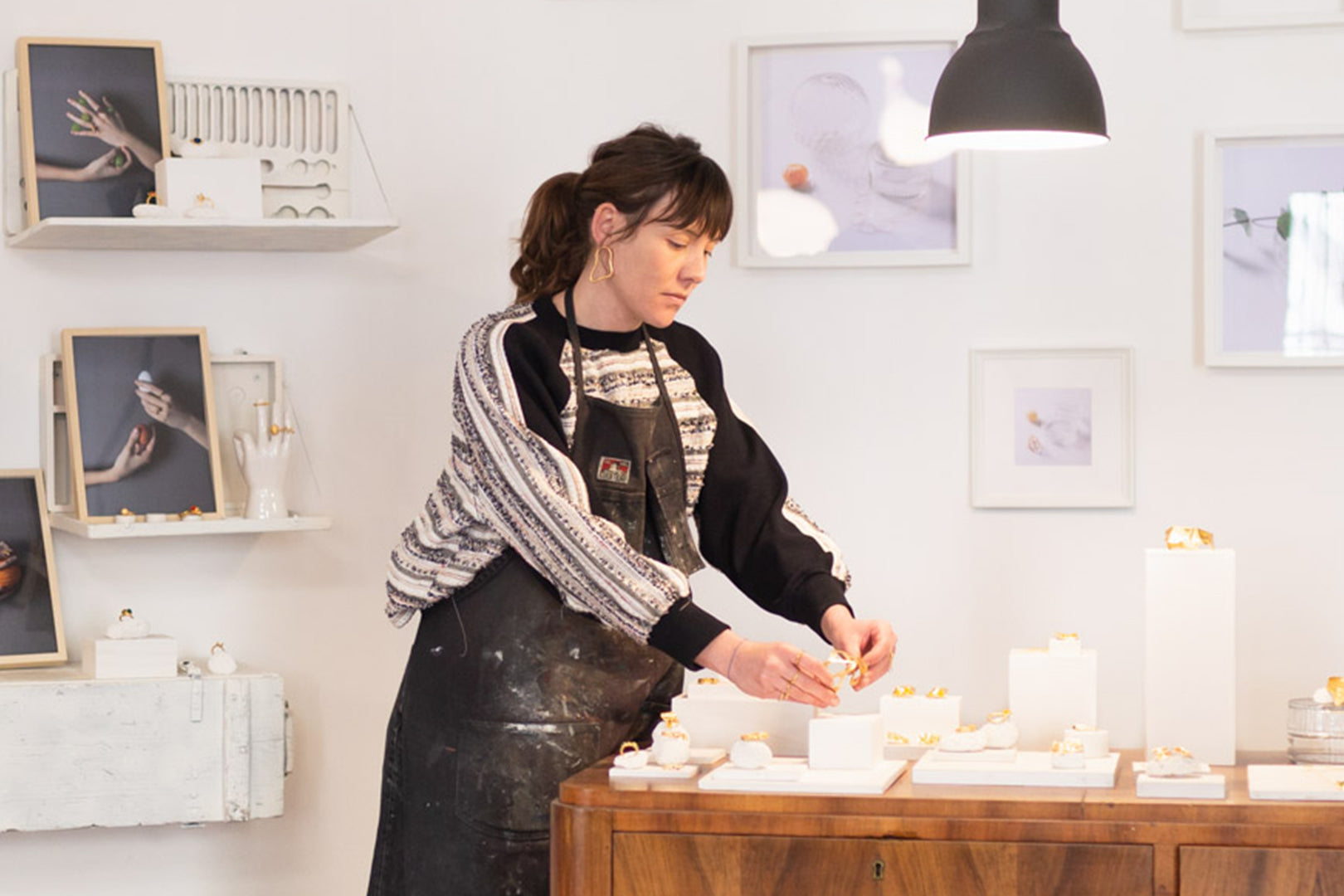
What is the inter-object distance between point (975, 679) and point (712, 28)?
1.37 meters

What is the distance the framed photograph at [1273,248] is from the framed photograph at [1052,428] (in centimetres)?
20

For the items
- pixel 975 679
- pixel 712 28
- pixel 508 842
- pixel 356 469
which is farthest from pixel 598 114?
pixel 508 842

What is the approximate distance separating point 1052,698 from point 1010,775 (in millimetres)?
286

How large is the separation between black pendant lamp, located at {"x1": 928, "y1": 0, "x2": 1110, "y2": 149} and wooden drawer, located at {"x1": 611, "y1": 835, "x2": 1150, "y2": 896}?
961 mm

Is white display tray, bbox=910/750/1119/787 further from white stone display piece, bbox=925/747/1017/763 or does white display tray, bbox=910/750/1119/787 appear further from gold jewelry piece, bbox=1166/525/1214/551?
gold jewelry piece, bbox=1166/525/1214/551

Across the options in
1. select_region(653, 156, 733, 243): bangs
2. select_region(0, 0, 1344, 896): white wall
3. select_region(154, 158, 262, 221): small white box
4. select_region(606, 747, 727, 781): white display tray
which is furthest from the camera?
select_region(0, 0, 1344, 896): white wall

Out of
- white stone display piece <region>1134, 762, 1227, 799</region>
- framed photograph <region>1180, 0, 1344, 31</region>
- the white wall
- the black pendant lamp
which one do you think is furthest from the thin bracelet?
framed photograph <region>1180, 0, 1344, 31</region>

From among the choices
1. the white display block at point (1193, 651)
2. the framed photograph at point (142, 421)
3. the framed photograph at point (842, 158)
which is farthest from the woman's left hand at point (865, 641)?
the framed photograph at point (142, 421)

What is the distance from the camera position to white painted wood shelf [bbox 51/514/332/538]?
9.78 ft

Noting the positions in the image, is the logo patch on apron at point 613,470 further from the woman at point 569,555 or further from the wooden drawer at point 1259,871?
the wooden drawer at point 1259,871

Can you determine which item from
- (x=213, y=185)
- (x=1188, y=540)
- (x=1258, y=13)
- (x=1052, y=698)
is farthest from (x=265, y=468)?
(x=1258, y=13)

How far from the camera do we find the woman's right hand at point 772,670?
84.1 inches

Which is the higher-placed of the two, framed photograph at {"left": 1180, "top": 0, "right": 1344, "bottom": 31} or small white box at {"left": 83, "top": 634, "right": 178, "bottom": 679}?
framed photograph at {"left": 1180, "top": 0, "right": 1344, "bottom": 31}

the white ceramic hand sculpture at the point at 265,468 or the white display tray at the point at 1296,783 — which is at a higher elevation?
the white ceramic hand sculpture at the point at 265,468
